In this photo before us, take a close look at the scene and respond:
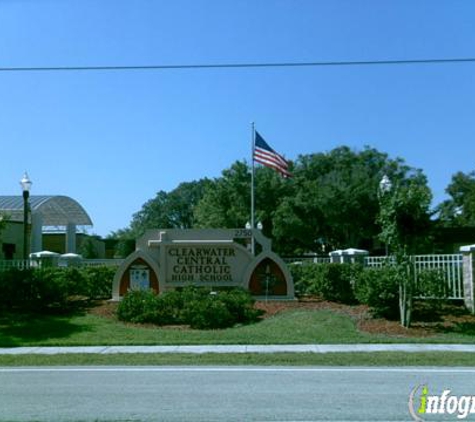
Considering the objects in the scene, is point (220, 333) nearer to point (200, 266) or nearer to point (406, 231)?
point (406, 231)

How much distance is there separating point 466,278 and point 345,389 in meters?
10.6

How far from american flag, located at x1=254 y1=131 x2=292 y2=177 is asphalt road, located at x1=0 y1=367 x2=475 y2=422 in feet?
57.1

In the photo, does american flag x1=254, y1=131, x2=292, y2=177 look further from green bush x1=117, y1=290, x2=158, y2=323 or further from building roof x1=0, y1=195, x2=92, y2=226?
building roof x1=0, y1=195, x2=92, y2=226

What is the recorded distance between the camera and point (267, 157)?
91.9 ft

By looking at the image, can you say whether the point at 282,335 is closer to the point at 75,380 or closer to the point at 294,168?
the point at 75,380

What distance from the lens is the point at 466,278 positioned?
59.9 ft

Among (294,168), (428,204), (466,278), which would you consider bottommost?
(466,278)

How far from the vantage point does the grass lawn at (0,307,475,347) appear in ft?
48.0

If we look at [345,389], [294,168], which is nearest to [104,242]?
[294,168]

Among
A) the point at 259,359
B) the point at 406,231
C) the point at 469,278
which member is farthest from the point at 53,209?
the point at 259,359

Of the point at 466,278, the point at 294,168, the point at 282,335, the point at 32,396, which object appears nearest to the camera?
the point at 32,396

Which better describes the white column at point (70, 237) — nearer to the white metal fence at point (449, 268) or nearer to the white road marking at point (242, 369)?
the white metal fence at point (449, 268)

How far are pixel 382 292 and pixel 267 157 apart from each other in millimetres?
12415

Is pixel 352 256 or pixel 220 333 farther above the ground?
pixel 352 256
